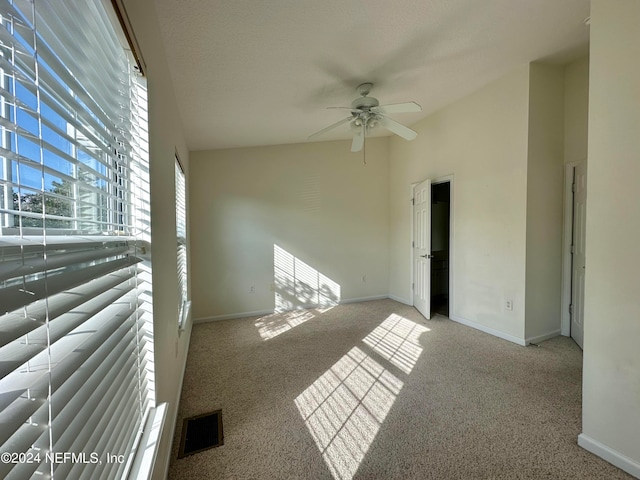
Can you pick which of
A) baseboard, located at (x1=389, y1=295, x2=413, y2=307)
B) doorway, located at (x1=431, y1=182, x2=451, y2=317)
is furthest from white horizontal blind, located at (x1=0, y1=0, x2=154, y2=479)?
doorway, located at (x1=431, y1=182, x2=451, y2=317)

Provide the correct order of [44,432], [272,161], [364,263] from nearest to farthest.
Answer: [44,432] < [272,161] < [364,263]

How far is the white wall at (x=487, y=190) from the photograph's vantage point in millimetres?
3059

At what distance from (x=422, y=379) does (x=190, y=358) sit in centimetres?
232

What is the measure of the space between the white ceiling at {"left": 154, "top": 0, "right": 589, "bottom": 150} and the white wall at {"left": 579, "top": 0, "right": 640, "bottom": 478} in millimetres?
821

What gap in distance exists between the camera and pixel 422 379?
2.45m

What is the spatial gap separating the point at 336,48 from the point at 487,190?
240cm

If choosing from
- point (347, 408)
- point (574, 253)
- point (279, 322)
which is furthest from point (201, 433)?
point (574, 253)

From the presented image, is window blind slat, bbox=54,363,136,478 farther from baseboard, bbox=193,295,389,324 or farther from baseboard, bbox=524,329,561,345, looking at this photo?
baseboard, bbox=524,329,561,345

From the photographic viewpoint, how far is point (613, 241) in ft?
5.12

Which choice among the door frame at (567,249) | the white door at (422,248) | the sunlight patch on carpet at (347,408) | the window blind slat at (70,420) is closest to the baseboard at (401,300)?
the white door at (422,248)

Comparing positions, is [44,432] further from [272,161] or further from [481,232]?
[272,161]

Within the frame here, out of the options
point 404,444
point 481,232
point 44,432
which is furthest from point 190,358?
point 481,232

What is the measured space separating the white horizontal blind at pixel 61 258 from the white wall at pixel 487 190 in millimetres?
3518

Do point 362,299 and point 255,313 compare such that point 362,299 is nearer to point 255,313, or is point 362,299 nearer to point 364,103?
point 255,313
